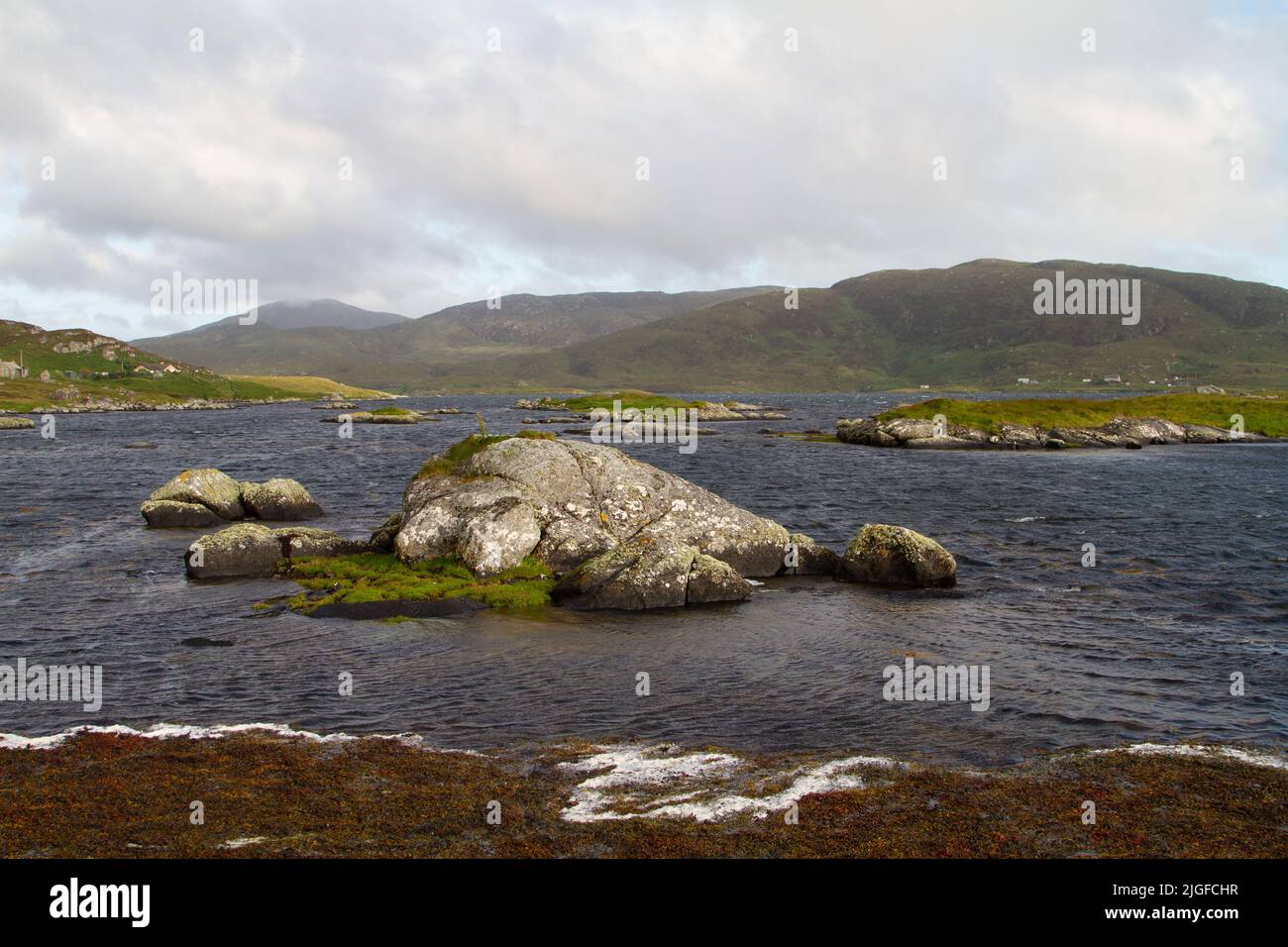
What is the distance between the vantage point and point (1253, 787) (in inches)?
543

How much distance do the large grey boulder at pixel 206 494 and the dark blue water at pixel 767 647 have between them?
2976 mm

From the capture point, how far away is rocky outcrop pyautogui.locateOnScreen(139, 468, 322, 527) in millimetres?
43406

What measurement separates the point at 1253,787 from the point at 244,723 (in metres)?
18.4

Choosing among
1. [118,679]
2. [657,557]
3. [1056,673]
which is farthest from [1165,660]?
[118,679]

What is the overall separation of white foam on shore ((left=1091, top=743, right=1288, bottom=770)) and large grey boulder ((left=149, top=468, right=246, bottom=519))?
41.8 m

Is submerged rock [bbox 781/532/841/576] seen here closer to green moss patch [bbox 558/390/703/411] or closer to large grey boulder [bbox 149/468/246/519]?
large grey boulder [bbox 149/468/246/519]

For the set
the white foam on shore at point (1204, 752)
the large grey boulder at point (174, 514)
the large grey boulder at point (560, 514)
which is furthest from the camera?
the large grey boulder at point (174, 514)

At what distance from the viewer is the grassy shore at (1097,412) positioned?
352 feet

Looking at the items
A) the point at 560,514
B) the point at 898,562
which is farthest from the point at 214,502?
the point at 898,562

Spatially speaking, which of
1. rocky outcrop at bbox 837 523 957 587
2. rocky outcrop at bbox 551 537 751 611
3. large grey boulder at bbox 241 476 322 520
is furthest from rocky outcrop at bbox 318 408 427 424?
rocky outcrop at bbox 837 523 957 587

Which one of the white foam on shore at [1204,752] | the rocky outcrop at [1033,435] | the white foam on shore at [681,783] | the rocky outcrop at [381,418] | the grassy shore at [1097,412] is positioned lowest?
the white foam on shore at [1204,752]

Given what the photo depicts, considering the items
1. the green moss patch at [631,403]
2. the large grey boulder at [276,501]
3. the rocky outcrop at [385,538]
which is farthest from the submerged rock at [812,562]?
the green moss patch at [631,403]

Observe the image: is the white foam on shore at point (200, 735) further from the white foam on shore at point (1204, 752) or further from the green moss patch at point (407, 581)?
the white foam on shore at point (1204, 752)
